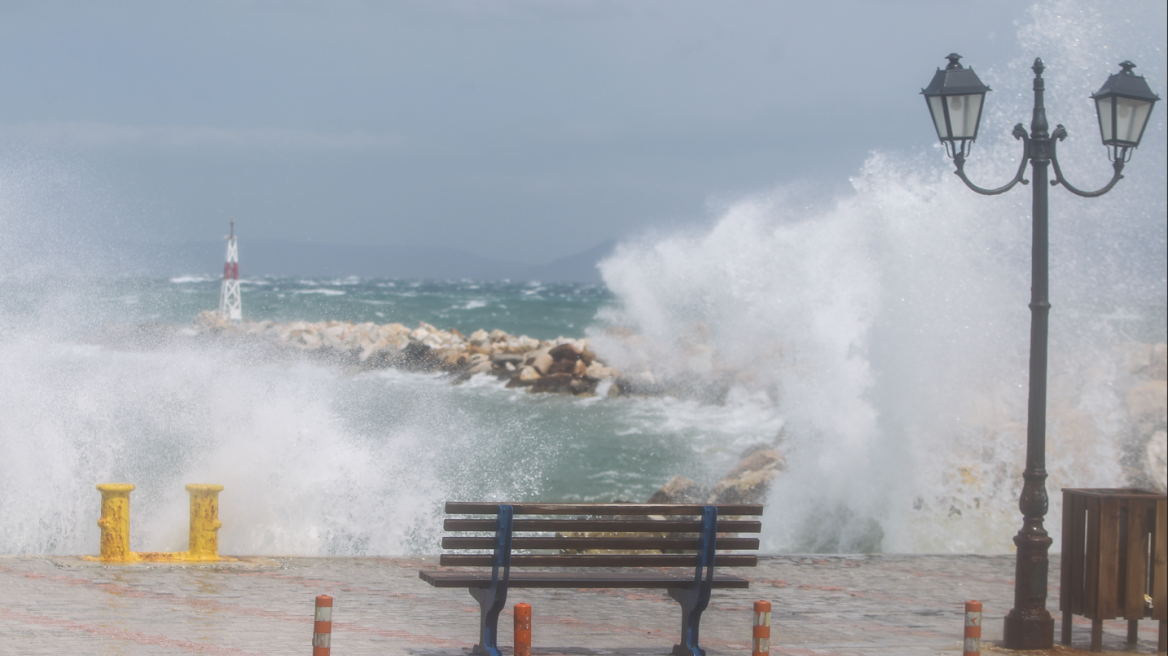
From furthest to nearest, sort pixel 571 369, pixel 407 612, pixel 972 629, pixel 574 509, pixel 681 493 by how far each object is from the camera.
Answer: pixel 571 369, pixel 681 493, pixel 407 612, pixel 574 509, pixel 972 629

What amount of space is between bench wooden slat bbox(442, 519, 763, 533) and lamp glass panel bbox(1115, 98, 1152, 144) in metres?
3.61

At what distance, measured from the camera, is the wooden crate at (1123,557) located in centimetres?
625

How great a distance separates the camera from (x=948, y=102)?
22.5 ft

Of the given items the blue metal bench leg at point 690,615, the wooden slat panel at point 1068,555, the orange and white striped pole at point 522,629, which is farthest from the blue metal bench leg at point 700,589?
the wooden slat panel at point 1068,555

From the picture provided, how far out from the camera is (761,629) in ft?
15.8

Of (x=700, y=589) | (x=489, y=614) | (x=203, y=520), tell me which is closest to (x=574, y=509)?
(x=489, y=614)

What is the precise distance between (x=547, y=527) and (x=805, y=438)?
9.69 m

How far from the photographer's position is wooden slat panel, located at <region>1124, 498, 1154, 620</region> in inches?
246

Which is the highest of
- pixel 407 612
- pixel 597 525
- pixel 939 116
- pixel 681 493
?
pixel 939 116

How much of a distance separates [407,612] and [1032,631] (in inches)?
145

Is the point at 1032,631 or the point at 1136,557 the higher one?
the point at 1136,557

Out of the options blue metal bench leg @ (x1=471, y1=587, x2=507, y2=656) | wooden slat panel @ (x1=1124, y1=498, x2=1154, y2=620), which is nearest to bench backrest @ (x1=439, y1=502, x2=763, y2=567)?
blue metal bench leg @ (x1=471, y1=587, x2=507, y2=656)

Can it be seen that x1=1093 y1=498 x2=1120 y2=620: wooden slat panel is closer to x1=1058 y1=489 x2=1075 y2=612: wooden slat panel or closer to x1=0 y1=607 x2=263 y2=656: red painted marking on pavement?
x1=1058 y1=489 x2=1075 y2=612: wooden slat panel

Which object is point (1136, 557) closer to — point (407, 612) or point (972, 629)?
point (972, 629)
